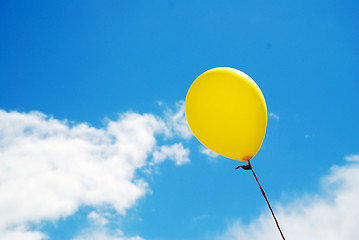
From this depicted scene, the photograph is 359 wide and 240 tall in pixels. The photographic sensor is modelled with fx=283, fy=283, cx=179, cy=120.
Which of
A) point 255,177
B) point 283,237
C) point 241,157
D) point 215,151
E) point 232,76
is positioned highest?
point 232,76

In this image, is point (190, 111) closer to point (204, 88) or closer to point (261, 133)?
point (204, 88)

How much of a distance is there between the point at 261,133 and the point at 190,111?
1.19m

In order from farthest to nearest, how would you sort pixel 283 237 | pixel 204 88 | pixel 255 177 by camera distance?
pixel 204 88
pixel 255 177
pixel 283 237

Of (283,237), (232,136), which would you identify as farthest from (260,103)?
(283,237)

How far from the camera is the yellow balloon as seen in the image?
4305mm

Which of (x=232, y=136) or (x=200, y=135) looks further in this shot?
(x=200, y=135)

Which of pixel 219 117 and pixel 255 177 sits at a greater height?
pixel 219 117

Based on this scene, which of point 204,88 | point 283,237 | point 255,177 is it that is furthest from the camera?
point 204,88

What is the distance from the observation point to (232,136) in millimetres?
4359

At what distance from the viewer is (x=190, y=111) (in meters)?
4.72

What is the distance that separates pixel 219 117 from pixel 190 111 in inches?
22.5

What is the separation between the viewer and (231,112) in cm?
430

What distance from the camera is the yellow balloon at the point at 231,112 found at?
430 cm

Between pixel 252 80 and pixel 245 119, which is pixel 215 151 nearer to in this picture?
pixel 245 119
